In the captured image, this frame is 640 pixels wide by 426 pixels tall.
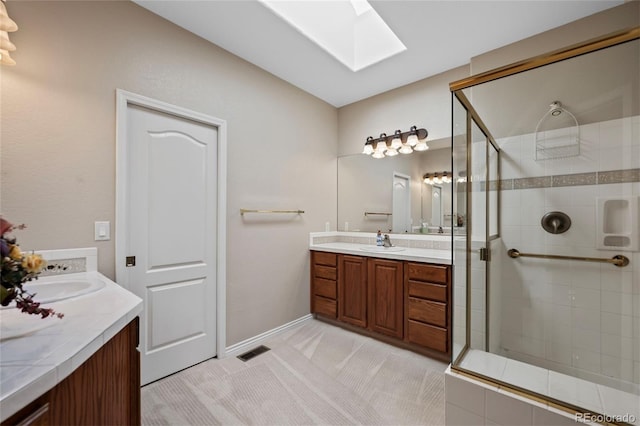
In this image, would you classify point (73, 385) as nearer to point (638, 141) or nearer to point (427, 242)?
point (427, 242)

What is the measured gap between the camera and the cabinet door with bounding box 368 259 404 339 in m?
2.47

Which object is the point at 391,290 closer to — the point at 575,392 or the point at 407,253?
the point at 407,253

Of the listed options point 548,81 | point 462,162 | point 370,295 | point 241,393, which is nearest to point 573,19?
point 548,81

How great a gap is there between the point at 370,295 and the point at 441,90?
7.10 ft

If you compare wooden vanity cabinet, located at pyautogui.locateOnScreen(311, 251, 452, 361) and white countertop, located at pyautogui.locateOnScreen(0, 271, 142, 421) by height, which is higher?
white countertop, located at pyautogui.locateOnScreen(0, 271, 142, 421)

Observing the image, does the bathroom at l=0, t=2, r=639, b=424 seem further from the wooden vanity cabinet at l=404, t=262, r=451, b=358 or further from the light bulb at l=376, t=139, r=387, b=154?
the wooden vanity cabinet at l=404, t=262, r=451, b=358

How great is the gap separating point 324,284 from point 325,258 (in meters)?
0.29

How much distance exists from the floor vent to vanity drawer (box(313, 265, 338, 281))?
0.94 metres

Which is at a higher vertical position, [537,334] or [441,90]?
[441,90]

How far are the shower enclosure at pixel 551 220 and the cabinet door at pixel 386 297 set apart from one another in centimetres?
71

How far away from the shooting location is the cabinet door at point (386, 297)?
2.47 meters

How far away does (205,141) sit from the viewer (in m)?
2.26

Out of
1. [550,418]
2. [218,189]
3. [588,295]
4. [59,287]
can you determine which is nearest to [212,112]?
[218,189]

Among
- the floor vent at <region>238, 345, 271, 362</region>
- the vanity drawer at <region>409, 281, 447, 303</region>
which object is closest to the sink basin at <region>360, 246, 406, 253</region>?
the vanity drawer at <region>409, 281, 447, 303</region>
